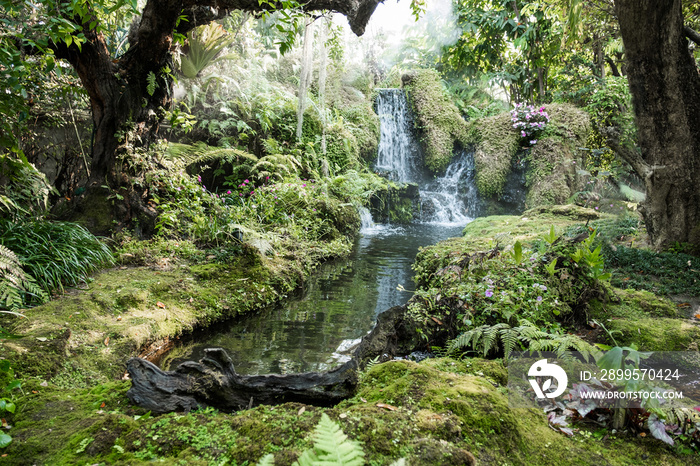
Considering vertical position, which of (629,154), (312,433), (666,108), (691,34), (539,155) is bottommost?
(312,433)

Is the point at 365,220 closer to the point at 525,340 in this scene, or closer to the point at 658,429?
the point at 525,340

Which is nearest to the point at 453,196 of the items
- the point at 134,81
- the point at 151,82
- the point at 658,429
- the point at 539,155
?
the point at 539,155

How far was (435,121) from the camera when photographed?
528 inches

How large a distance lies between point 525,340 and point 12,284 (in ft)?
13.4

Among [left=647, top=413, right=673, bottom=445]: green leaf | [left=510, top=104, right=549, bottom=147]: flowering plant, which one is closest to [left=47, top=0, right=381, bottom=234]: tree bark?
[left=647, top=413, right=673, bottom=445]: green leaf

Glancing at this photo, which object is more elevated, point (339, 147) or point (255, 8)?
point (255, 8)

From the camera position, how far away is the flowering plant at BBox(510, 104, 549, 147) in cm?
1166

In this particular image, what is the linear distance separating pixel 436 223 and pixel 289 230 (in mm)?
6052

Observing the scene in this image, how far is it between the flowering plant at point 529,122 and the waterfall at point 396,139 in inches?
134

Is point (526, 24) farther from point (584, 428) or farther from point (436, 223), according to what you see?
point (584, 428)

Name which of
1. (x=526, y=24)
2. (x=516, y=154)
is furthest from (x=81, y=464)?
(x=526, y=24)

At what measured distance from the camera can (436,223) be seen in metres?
11.6

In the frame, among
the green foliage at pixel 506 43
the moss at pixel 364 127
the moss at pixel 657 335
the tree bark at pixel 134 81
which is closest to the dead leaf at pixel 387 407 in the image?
the moss at pixel 657 335

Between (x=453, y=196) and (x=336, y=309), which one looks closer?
(x=336, y=309)
